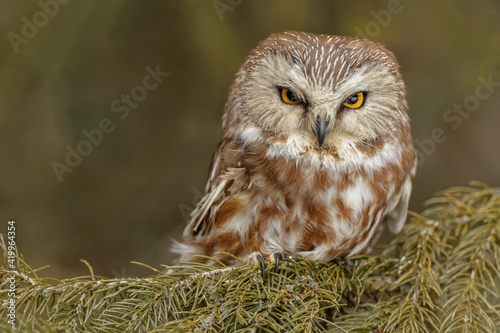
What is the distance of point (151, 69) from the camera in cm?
286

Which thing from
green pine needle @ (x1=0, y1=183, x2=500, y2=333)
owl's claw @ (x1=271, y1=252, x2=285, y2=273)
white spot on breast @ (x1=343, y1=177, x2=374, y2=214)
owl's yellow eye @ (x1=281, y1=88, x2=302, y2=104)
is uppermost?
owl's yellow eye @ (x1=281, y1=88, x2=302, y2=104)

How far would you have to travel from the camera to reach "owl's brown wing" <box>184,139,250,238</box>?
2111mm

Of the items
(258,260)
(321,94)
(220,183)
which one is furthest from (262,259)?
(321,94)

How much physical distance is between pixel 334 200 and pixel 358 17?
3.58 feet

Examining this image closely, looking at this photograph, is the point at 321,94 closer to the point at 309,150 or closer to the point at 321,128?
the point at 321,128

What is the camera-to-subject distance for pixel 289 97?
80.2 inches

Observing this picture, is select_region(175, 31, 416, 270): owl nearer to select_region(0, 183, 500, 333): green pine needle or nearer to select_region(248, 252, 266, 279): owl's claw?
select_region(248, 252, 266, 279): owl's claw

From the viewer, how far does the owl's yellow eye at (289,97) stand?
2010 mm

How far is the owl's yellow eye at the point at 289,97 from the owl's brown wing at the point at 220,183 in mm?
289

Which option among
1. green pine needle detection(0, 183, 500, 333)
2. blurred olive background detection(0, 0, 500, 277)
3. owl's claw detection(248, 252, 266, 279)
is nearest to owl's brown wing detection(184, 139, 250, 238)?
owl's claw detection(248, 252, 266, 279)

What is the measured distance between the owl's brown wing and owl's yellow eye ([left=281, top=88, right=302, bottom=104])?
29 cm

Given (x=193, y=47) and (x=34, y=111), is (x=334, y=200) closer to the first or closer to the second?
(x=193, y=47)

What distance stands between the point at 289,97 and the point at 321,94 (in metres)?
0.15

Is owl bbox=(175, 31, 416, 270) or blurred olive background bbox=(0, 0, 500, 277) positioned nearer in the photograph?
owl bbox=(175, 31, 416, 270)
